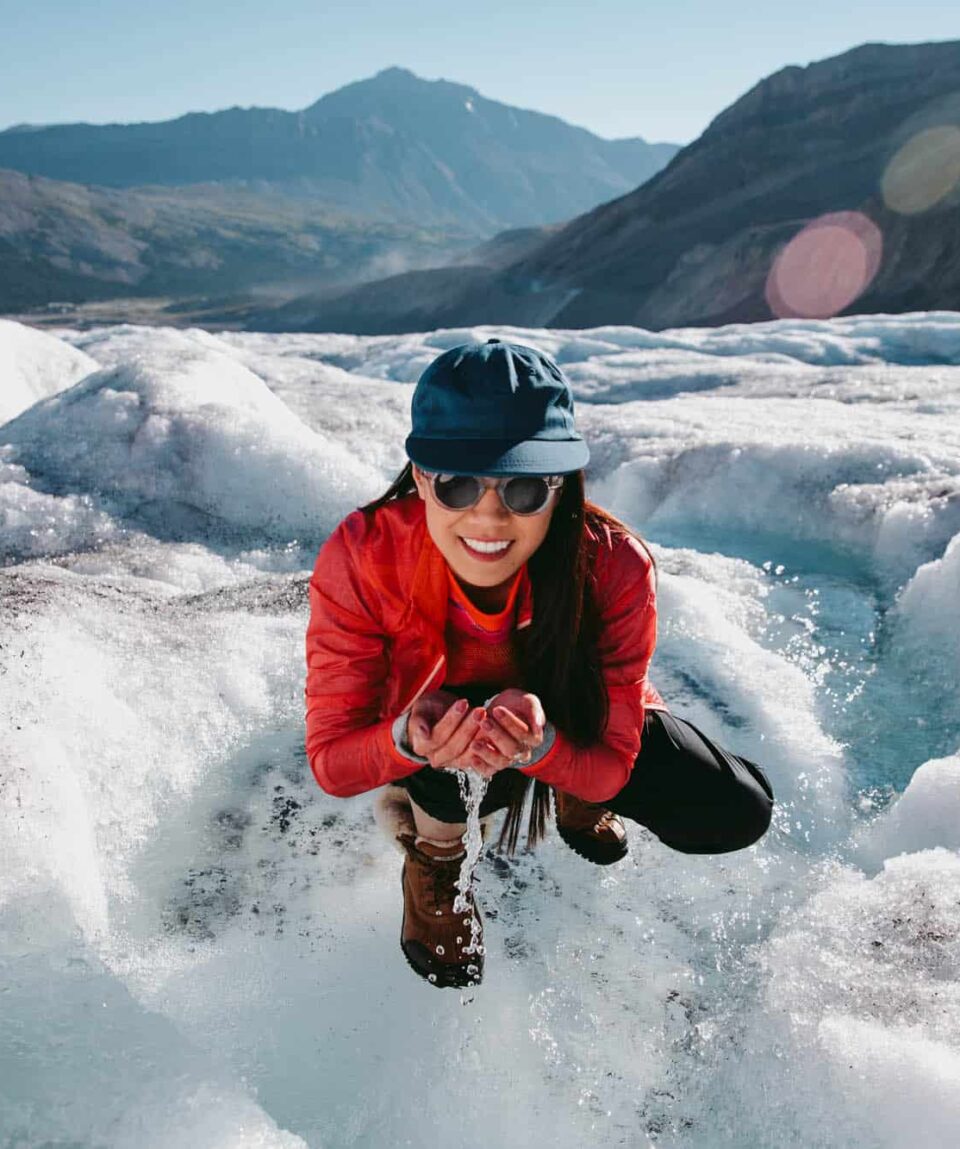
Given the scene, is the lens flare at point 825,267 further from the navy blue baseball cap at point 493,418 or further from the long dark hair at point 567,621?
the navy blue baseball cap at point 493,418

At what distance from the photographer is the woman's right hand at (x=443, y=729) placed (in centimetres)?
164

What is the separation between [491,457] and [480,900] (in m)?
1.36

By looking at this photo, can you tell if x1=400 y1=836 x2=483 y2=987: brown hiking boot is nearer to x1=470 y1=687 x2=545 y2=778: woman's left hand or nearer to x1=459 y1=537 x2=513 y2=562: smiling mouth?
x1=470 y1=687 x2=545 y2=778: woman's left hand

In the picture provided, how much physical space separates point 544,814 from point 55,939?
1254 millimetres

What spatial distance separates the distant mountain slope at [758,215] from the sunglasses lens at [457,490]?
28.4 metres

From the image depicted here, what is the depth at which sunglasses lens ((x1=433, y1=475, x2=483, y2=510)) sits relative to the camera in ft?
5.52

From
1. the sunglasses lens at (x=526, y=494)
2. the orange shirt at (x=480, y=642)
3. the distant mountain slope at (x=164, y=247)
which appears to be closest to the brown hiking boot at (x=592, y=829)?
the orange shirt at (x=480, y=642)

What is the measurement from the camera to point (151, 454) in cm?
530

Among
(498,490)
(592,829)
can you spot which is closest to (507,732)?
(498,490)

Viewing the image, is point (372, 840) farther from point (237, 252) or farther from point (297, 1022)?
point (237, 252)

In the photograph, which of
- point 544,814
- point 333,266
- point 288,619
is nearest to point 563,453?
point 544,814

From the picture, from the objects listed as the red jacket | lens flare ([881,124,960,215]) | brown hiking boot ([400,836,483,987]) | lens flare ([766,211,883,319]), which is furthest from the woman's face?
lens flare ([881,124,960,215])

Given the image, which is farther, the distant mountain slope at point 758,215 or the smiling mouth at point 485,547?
the distant mountain slope at point 758,215

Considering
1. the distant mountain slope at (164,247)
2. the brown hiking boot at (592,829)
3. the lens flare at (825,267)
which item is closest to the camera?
the brown hiking boot at (592,829)
